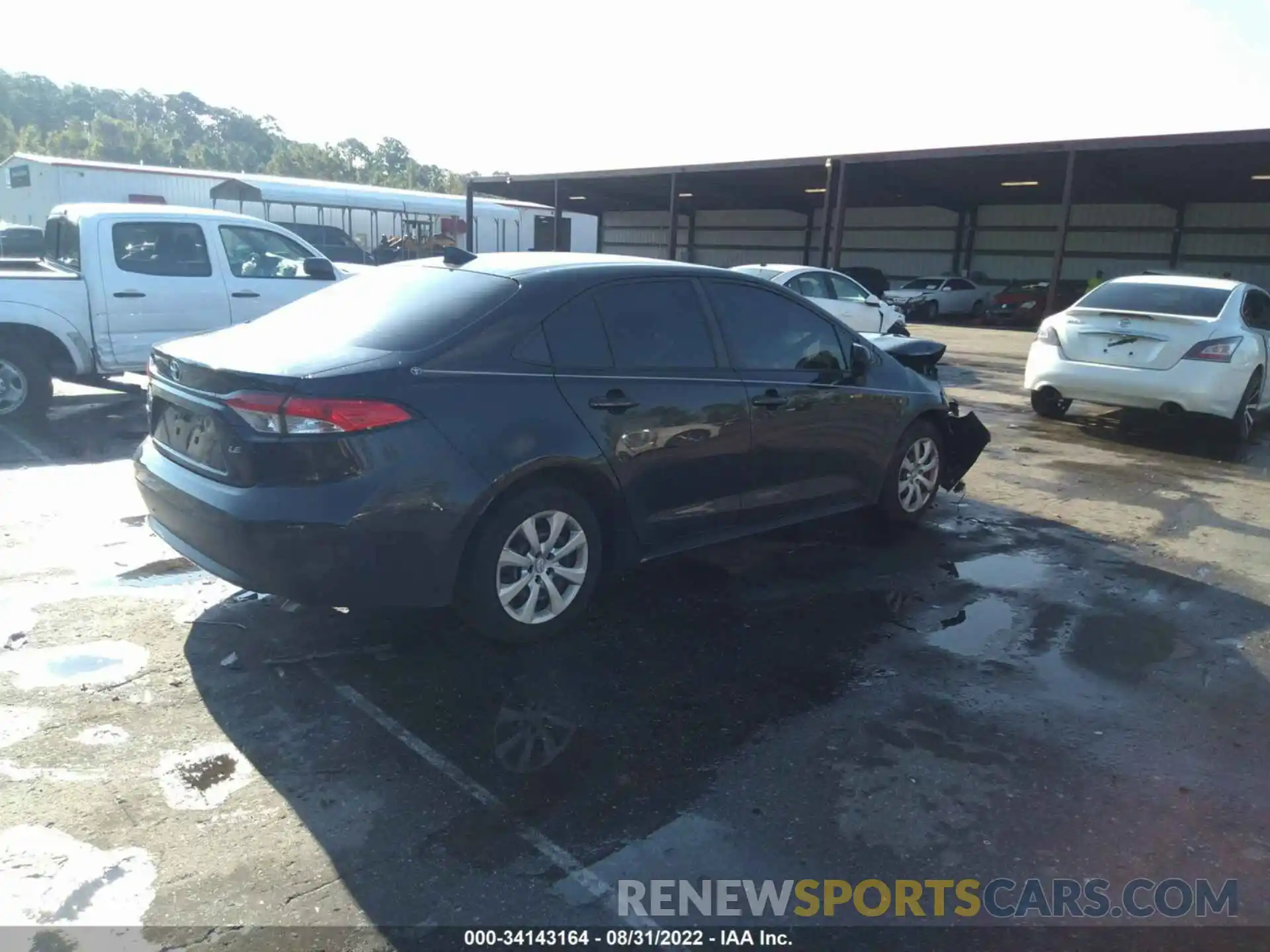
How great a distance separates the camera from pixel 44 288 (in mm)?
8305

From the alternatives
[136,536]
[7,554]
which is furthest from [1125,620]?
[7,554]

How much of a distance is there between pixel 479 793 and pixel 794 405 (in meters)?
2.89

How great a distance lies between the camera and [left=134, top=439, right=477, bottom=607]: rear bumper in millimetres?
3625

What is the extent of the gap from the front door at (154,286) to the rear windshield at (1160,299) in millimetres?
8826

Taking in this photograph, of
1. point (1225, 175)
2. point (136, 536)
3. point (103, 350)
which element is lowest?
point (136, 536)

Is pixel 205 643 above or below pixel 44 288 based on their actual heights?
below

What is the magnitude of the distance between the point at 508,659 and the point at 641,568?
4.76ft

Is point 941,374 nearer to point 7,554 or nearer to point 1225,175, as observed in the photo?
point 7,554

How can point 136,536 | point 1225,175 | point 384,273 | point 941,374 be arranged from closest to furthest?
point 384,273, point 136,536, point 941,374, point 1225,175

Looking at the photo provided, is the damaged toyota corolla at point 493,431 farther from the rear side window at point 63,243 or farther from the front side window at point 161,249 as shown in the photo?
the rear side window at point 63,243

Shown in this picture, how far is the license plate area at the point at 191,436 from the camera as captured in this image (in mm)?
3842

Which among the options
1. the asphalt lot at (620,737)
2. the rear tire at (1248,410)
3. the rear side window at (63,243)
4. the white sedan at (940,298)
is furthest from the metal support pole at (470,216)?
the asphalt lot at (620,737)

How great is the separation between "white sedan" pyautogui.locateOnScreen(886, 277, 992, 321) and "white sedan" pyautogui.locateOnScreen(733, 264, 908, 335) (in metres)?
14.9

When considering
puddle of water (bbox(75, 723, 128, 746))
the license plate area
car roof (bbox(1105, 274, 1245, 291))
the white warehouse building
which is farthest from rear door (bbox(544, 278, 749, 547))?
the white warehouse building
